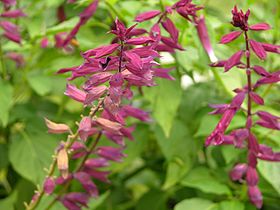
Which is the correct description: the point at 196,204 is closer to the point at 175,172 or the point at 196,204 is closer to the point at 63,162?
the point at 175,172

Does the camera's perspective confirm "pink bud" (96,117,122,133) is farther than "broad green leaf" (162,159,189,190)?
No

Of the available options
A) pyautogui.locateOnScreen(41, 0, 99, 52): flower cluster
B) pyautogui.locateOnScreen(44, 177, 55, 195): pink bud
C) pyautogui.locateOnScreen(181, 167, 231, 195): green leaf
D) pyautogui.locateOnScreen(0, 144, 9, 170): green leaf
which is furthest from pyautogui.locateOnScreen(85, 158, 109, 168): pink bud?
pyautogui.locateOnScreen(0, 144, 9, 170): green leaf

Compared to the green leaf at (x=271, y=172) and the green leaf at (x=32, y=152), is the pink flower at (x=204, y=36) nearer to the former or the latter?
the green leaf at (x=271, y=172)

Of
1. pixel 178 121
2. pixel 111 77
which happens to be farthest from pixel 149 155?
pixel 111 77

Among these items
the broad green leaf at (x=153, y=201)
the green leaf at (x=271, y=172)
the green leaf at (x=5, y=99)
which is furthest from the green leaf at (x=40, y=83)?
the green leaf at (x=271, y=172)

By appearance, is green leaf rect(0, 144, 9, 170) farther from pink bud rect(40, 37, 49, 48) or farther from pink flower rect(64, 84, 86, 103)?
pink flower rect(64, 84, 86, 103)

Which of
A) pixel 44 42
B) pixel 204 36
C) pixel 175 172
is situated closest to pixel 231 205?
pixel 175 172
